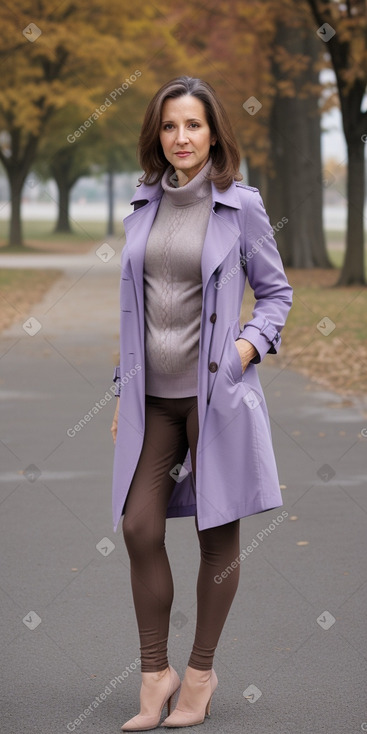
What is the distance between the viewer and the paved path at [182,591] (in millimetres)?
3988

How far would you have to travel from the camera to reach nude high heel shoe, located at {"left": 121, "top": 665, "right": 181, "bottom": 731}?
3.76 meters

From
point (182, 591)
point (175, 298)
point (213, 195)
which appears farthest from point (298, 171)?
point (175, 298)

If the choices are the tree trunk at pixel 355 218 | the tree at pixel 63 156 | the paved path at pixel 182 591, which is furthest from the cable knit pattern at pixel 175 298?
the tree at pixel 63 156

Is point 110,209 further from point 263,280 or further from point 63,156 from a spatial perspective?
point 263,280

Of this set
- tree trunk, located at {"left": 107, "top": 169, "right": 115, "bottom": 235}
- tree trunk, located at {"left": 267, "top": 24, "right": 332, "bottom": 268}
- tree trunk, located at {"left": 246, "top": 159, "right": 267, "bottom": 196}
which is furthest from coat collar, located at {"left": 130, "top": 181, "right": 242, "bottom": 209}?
tree trunk, located at {"left": 107, "top": 169, "right": 115, "bottom": 235}

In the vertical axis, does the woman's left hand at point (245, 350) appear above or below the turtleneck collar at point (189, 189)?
below

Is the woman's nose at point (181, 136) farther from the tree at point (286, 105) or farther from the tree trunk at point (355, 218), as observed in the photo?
the tree at point (286, 105)

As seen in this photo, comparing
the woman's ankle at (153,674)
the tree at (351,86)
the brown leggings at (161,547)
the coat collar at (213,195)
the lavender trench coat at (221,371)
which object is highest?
the coat collar at (213,195)

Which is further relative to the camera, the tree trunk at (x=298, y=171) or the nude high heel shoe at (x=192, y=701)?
the tree trunk at (x=298, y=171)

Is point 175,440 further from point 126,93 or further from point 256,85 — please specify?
point 126,93

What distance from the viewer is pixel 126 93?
44031mm

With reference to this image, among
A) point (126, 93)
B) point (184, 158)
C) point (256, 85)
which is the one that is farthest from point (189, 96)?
point (126, 93)

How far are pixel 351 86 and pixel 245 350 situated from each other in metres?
18.6

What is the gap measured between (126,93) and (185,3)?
1292 cm
